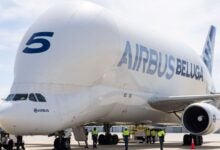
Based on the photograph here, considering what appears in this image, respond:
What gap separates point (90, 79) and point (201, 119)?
5.78 metres

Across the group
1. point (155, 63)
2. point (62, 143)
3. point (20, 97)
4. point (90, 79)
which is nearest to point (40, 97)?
point (20, 97)

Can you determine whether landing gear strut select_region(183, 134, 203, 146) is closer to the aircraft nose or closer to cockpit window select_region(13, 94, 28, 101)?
cockpit window select_region(13, 94, 28, 101)

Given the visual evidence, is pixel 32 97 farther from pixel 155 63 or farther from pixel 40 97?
pixel 155 63

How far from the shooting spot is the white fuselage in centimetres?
1502

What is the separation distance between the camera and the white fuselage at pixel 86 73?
15.0 m

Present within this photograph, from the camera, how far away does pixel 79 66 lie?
16.6 m

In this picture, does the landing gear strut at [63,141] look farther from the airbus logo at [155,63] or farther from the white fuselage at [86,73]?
the airbus logo at [155,63]

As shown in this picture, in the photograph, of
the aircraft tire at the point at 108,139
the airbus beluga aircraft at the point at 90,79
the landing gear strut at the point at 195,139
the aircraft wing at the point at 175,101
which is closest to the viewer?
the airbus beluga aircraft at the point at 90,79

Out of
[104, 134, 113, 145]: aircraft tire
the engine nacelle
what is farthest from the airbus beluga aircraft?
[104, 134, 113, 145]: aircraft tire

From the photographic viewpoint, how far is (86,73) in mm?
16875

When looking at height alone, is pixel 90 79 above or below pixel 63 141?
above

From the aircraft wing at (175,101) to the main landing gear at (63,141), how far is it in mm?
6033

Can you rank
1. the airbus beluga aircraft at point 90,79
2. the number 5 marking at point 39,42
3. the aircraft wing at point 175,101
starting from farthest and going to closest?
the aircraft wing at point 175,101
the number 5 marking at point 39,42
the airbus beluga aircraft at point 90,79

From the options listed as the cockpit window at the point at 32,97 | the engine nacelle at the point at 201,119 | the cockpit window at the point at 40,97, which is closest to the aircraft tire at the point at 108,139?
the engine nacelle at the point at 201,119
